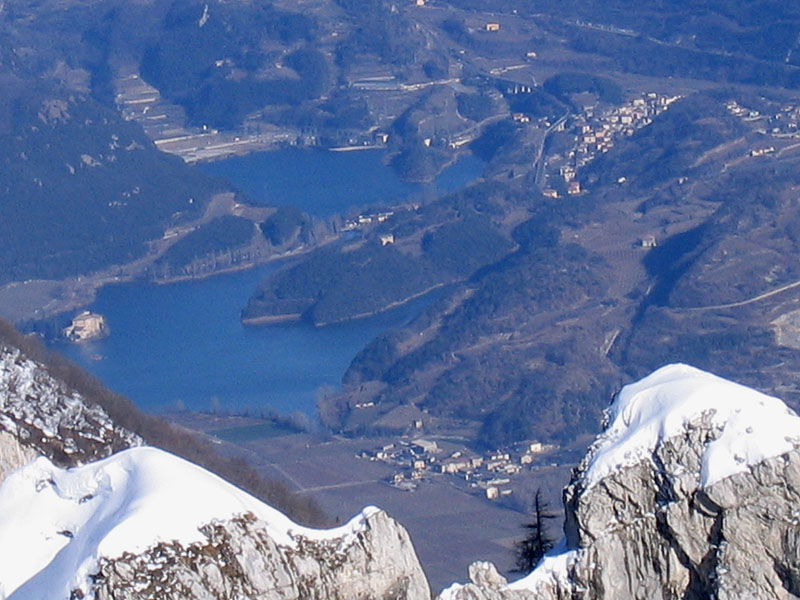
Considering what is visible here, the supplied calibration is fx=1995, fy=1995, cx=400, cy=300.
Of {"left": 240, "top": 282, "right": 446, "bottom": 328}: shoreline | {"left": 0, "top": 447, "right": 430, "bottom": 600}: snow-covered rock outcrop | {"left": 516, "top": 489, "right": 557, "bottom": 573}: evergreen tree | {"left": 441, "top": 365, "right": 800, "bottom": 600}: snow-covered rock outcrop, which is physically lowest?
{"left": 240, "top": 282, "right": 446, "bottom": 328}: shoreline

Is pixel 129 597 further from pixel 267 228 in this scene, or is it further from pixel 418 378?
pixel 267 228

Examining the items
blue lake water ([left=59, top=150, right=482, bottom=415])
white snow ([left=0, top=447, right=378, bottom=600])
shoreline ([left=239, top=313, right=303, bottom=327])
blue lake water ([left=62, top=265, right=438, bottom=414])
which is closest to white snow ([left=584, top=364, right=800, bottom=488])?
white snow ([left=0, top=447, right=378, bottom=600])

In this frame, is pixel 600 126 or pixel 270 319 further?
pixel 600 126

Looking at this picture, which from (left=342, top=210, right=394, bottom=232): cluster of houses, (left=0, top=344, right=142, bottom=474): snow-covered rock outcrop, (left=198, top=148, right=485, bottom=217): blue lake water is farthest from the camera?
(left=198, top=148, right=485, bottom=217): blue lake water

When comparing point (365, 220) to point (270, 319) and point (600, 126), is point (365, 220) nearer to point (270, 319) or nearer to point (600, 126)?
point (270, 319)

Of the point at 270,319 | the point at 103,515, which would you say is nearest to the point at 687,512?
the point at 103,515

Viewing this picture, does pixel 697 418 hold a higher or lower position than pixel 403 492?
higher

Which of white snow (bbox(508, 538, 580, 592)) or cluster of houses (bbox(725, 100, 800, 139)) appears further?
cluster of houses (bbox(725, 100, 800, 139))

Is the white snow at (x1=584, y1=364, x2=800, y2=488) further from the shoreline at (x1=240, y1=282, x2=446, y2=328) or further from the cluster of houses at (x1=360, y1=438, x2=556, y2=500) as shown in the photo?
the shoreline at (x1=240, y1=282, x2=446, y2=328)
